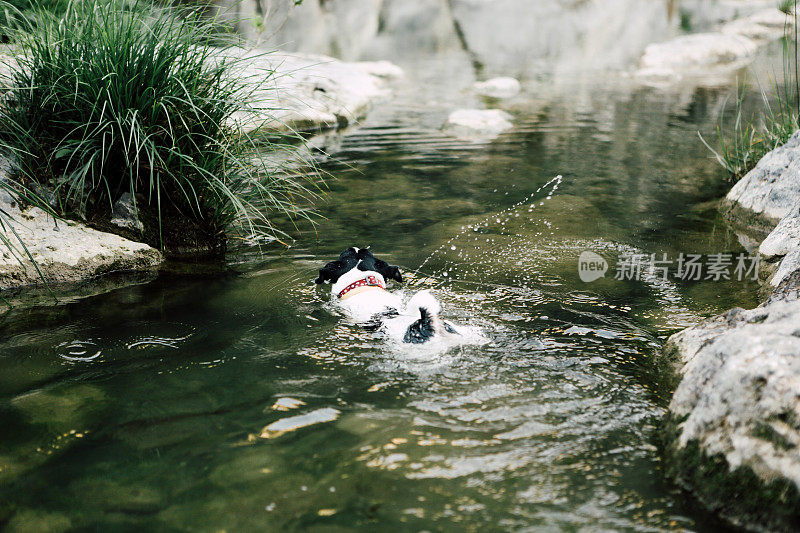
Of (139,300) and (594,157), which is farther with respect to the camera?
(594,157)

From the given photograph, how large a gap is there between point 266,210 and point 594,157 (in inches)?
181

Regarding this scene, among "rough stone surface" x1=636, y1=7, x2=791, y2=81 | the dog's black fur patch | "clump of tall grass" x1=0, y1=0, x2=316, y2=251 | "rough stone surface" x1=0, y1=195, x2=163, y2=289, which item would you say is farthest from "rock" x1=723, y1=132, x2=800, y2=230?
"rough stone surface" x1=636, y1=7, x2=791, y2=81

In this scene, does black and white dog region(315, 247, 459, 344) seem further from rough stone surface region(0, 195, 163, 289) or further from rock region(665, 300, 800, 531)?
rough stone surface region(0, 195, 163, 289)

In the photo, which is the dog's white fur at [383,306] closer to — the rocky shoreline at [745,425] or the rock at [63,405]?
the rocky shoreline at [745,425]

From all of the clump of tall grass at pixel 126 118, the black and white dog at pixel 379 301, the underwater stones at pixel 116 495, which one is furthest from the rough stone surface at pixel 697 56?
the underwater stones at pixel 116 495

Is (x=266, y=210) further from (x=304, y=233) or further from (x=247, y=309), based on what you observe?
(x=247, y=309)

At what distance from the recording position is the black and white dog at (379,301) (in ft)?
11.5

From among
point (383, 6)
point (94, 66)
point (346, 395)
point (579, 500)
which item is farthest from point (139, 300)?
point (383, 6)

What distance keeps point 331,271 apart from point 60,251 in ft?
6.66

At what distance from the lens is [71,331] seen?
3.99 metres

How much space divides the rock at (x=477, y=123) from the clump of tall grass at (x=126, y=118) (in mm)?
6024

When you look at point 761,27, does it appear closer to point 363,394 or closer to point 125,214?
point 125,214

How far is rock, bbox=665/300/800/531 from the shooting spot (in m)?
2.17

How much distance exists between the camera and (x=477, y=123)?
1098 centimetres
